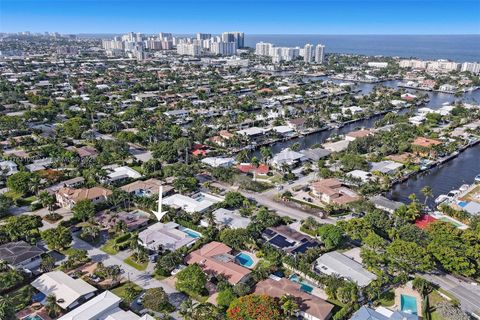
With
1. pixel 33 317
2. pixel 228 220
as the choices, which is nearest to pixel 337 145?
pixel 228 220

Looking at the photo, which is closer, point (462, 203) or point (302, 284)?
point (302, 284)

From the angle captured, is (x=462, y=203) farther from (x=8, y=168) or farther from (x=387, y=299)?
(x=8, y=168)

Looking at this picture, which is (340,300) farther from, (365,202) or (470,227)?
(470,227)

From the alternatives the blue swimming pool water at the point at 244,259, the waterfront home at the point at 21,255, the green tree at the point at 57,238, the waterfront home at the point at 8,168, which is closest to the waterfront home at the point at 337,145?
the blue swimming pool water at the point at 244,259

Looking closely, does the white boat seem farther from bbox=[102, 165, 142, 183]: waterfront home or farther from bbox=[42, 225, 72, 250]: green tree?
bbox=[42, 225, 72, 250]: green tree

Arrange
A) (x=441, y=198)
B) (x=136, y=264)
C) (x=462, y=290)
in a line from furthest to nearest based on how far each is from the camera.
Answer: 1. (x=441, y=198)
2. (x=136, y=264)
3. (x=462, y=290)

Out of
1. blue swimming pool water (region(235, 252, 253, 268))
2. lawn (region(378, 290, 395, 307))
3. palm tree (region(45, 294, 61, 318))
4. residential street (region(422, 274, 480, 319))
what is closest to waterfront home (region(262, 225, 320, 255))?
blue swimming pool water (region(235, 252, 253, 268))

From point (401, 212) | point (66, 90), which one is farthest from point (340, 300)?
point (66, 90)
